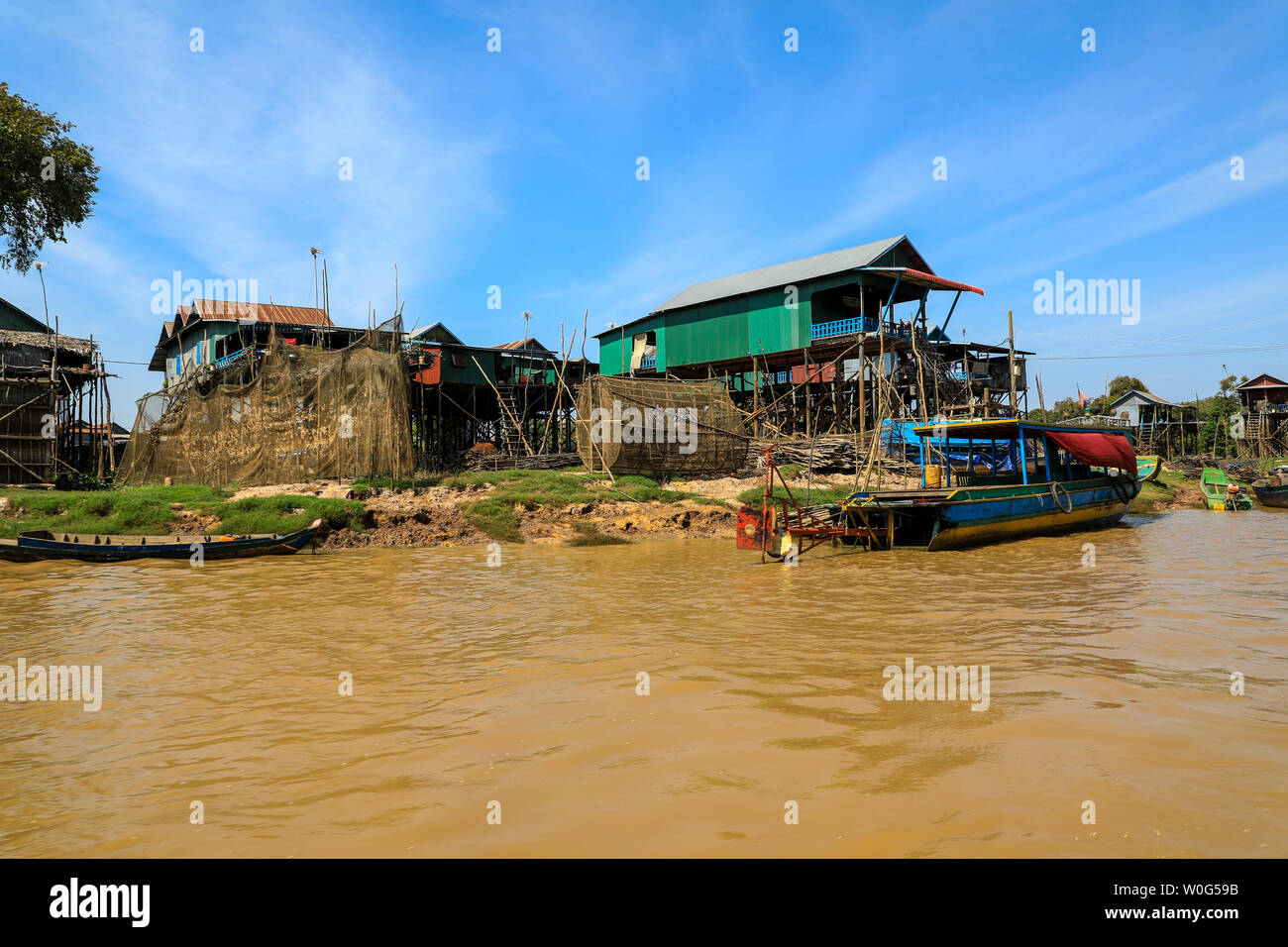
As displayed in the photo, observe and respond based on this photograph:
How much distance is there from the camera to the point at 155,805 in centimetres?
342

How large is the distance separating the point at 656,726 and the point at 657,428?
1559 centimetres

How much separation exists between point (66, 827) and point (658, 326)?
30.5 metres

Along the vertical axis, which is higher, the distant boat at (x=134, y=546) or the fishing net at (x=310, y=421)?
the fishing net at (x=310, y=421)

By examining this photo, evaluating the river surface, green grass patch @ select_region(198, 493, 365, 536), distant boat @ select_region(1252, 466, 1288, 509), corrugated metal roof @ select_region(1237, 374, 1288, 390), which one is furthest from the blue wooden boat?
corrugated metal roof @ select_region(1237, 374, 1288, 390)

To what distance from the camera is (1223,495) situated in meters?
21.1

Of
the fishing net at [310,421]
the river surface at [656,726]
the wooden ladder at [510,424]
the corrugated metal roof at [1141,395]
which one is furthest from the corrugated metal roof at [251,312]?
the corrugated metal roof at [1141,395]

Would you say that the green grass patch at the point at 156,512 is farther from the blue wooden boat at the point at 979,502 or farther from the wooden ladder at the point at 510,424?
the wooden ladder at the point at 510,424

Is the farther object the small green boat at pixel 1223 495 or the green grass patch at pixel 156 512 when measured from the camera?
the small green boat at pixel 1223 495

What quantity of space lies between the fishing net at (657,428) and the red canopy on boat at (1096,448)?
341 inches

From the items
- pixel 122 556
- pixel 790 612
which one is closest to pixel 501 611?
pixel 790 612

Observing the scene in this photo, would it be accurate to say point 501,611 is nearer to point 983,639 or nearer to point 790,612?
point 790,612

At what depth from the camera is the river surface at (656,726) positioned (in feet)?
10.0

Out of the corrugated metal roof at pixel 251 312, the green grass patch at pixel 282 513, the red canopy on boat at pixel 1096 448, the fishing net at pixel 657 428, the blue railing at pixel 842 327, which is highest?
the corrugated metal roof at pixel 251 312

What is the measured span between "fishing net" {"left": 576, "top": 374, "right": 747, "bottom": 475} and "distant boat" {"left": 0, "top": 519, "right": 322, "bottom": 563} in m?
8.73
